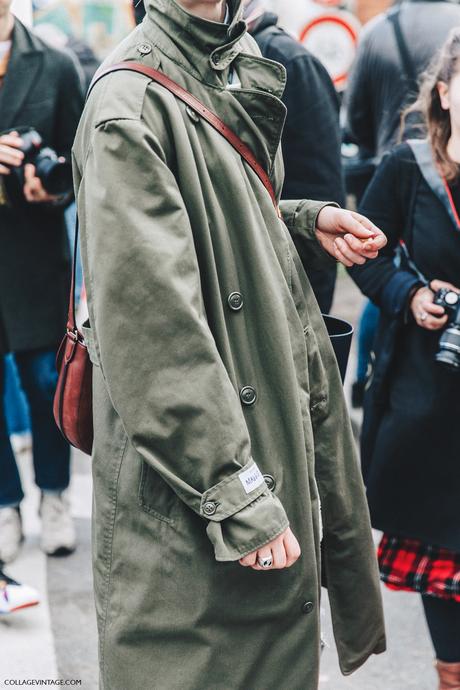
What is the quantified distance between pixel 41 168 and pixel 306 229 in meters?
1.42

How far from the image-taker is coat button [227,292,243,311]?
1839mm

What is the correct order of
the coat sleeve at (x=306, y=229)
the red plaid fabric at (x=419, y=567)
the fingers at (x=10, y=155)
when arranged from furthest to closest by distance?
the fingers at (x=10, y=155), the red plaid fabric at (x=419, y=567), the coat sleeve at (x=306, y=229)

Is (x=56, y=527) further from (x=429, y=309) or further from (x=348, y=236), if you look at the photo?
(x=348, y=236)

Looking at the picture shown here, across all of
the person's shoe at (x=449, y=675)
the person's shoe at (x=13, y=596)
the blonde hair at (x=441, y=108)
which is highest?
the blonde hair at (x=441, y=108)

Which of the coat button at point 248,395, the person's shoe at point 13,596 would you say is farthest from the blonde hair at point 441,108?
the person's shoe at point 13,596

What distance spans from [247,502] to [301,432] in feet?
0.78

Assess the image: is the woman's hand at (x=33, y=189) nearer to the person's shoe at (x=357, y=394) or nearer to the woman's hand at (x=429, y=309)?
the woman's hand at (x=429, y=309)

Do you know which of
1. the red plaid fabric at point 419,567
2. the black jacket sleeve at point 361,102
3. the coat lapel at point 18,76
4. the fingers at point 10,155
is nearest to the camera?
the red plaid fabric at point 419,567

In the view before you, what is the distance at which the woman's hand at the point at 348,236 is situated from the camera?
2.01 meters

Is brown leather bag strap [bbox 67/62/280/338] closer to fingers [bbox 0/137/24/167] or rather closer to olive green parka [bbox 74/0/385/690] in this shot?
olive green parka [bbox 74/0/385/690]

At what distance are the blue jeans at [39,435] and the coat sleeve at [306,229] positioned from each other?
5.43 ft

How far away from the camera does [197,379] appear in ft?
5.61

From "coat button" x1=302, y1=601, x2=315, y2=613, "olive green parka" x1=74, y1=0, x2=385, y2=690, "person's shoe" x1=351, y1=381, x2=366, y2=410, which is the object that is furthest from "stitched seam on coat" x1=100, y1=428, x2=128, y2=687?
"person's shoe" x1=351, y1=381, x2=366, y2=410

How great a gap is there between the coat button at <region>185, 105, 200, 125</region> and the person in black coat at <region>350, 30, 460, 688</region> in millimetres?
1114
